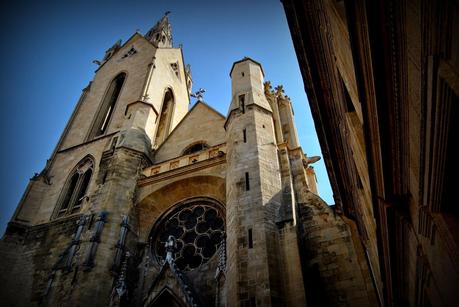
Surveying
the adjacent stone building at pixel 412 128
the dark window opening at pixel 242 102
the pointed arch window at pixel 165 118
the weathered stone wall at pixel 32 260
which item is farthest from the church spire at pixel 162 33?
the adjacent stone building at pixel 412 128

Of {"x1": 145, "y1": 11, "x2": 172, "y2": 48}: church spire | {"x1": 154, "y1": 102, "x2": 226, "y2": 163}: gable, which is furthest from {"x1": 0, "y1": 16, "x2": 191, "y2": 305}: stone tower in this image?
{"x1": 145, "y1": 11, "x2": 172, "y2": 48}: church spire

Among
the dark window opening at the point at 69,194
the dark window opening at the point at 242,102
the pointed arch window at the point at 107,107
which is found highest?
the pointed arch window at the point at 107,107

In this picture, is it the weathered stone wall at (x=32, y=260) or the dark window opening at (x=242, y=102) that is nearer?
the weathered stone wall at (x=32, y=260)

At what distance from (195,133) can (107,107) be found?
22.3 ft

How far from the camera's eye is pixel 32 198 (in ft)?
40.4

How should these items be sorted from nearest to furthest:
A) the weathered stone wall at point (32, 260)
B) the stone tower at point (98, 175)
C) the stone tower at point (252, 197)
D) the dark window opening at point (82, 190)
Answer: the stone tower at point (252, 197)
the stone tower at point (98, 175)
the weathered stone wall at point (32, 260)
the dark window opening at point (82, 190)

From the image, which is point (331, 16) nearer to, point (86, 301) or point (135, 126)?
point (86, 301)

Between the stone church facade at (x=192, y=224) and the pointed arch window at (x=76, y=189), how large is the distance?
7 centimetres

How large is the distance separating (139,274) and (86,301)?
1560 millimetres

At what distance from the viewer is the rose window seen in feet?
28.5

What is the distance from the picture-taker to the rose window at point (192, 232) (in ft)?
28.5

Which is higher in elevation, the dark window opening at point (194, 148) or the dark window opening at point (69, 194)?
the dark window opening at point (194, 148)

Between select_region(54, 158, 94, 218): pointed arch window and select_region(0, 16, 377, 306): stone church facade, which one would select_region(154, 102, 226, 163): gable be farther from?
select_region(54, 158, 94, 218): pointed arch window

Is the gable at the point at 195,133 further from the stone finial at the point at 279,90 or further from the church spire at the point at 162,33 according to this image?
the church spire at the point at 162,33
